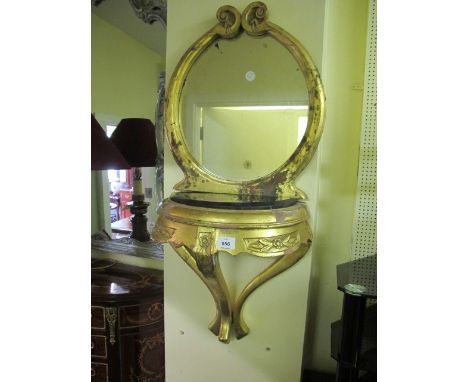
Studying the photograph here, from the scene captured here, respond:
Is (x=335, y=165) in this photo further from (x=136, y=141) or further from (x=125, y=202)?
(x=125, y=202)

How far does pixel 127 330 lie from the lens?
1285 millimetres

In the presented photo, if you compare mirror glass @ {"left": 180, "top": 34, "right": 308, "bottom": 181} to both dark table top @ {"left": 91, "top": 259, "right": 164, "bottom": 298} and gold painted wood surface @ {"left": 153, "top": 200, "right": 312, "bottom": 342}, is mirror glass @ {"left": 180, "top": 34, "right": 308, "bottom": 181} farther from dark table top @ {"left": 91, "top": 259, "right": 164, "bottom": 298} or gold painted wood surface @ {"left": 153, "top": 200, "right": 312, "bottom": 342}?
dark table top @ {"left": 91, "top": 259, "right": 164, "bottom": 298}

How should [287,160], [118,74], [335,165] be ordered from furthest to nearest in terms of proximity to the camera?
[118,74] → [335,165] → [287,160]

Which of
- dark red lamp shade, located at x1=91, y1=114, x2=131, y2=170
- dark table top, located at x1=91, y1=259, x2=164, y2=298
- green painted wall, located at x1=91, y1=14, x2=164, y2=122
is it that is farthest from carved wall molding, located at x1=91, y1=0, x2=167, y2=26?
dark table top, located at x1=91, y1=259, x2=164, y2=298

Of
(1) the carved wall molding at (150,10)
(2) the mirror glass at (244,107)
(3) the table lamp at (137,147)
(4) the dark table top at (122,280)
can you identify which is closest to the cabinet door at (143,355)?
(4) the dark table top at (122,280)

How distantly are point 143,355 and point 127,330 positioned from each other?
0.14 metres

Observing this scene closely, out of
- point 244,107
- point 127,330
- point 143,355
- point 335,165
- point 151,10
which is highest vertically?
point 151,10

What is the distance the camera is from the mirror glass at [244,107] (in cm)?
103

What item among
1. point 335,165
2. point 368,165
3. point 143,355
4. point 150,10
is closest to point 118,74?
point 150,10

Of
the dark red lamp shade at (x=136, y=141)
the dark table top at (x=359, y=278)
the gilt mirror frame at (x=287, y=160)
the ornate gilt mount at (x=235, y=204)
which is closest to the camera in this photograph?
the dark table top at (x=359, y=278)

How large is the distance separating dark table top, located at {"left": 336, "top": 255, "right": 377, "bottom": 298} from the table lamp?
860 millimetres

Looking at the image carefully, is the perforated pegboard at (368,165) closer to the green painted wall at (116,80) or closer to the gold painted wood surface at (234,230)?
the gold painted wood surface at (234,230)
